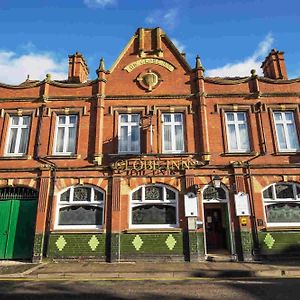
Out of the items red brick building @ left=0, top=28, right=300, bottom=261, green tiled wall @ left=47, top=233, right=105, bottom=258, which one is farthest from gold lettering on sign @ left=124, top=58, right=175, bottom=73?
green tiled wall @ left=47, top=233, right=105, bottom=258

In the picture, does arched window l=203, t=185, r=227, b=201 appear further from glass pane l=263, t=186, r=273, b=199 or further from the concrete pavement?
the concrete pavement

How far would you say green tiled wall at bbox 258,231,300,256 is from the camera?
1293cm

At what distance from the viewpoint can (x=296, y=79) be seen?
1575cm

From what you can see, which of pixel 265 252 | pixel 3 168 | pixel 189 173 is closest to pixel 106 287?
pixel 189 173

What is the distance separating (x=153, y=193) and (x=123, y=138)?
11.2ft

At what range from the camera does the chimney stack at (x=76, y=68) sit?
57.7 ft

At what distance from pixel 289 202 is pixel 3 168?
1461cm

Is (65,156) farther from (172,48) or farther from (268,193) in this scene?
(268,193)

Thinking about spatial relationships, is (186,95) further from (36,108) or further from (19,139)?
(19,139)

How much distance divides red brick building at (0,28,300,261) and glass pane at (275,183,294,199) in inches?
2.0

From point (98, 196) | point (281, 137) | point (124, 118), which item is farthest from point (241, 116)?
point (98, 196)

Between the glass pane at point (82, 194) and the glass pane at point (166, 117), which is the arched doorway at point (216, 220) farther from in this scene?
the glass pane at point (82, 194)

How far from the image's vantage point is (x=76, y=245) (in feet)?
43.2

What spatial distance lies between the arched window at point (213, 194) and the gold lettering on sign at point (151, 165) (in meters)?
1.33
